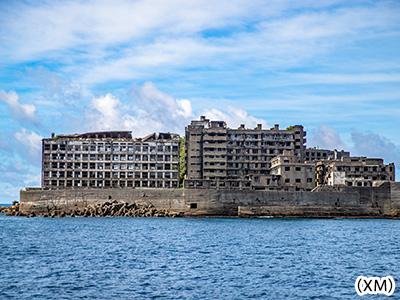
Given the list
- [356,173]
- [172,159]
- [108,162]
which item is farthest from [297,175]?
[108,162]

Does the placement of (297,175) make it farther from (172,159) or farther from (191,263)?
(191,263)

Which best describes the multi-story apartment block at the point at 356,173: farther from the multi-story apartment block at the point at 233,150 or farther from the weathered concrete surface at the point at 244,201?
the multi-story apartment block at the point at 233,150

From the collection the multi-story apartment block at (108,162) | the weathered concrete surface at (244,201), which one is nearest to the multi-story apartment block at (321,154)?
the weathered concrete surface at (244,201)

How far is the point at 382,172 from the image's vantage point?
125250mm

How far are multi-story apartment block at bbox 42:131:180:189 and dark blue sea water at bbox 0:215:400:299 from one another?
53494 mm

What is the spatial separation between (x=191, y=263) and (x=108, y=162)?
90.0 metres

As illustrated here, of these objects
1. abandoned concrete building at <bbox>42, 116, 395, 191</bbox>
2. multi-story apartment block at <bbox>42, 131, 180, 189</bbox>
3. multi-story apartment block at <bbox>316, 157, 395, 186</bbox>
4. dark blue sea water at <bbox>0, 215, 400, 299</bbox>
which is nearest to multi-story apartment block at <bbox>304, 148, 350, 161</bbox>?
abandoned concrete building at <bbox>42, 116, 395, 191</bbox>

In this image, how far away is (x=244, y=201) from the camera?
109688 millimetres

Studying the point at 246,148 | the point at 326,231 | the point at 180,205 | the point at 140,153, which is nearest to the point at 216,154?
the point at 246,148

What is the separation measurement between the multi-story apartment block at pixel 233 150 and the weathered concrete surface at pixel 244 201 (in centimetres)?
2266

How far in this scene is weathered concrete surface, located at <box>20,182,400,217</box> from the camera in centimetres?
10969

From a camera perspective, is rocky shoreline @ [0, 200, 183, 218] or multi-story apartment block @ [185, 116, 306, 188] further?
multi-story apartment block @ [185, 116, 306, 188]

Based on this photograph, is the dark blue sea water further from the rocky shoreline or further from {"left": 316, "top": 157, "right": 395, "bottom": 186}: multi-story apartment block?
{"left": 316, "top": 157, "right": 395, "bottom": 186}: multi-story apartment block

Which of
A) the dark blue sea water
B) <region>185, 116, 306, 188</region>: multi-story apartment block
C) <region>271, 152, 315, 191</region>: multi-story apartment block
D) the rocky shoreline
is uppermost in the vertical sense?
<region>185, 116, 306, 188</region>: multi-story apartment block
